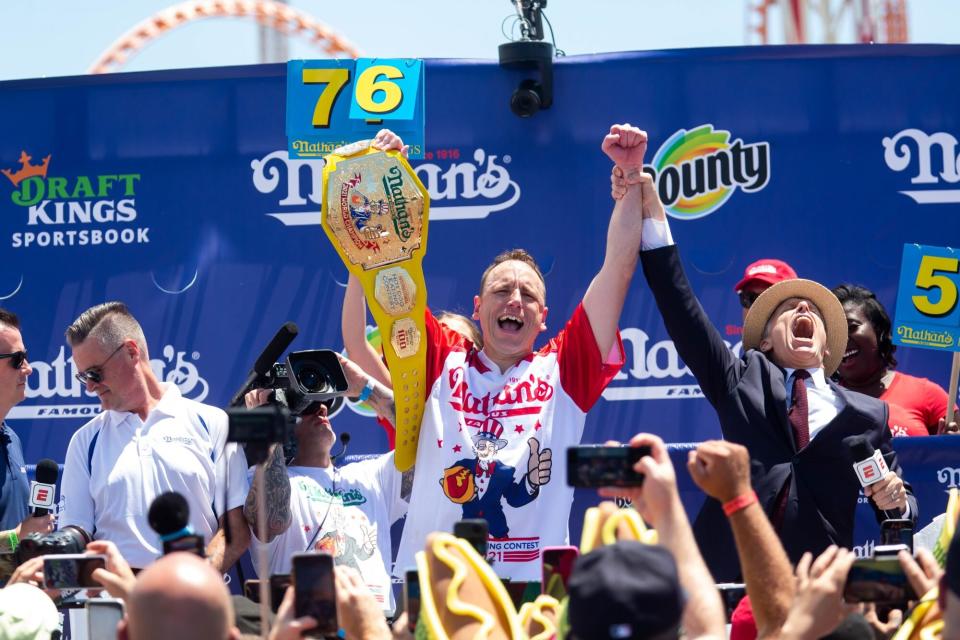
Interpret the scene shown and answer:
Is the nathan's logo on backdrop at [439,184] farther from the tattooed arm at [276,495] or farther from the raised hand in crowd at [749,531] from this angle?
the raised hand in crowd at [749,531]

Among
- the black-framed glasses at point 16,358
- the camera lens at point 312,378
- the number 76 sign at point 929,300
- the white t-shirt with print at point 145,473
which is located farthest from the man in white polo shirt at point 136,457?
the number 76 sign at point 929,300

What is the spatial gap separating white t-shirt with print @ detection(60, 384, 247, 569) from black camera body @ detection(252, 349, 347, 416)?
30 centimetres

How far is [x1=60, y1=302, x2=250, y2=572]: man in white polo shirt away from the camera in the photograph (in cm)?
434

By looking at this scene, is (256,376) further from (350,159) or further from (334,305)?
(334,305)

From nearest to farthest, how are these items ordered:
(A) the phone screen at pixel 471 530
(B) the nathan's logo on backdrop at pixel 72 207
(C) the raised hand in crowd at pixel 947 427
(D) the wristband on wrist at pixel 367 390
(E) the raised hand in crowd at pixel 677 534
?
1. (E) the raised hand in crowd at pixel 677 534
2. (A) the phone screen at pixel 471 530
3. (D) the wristband on wrist at pixel 367 390
4. (C) the raised hand in crowd at pixel 947 427
5. (B) the nathan's logo on backdrop at pixel 72 207

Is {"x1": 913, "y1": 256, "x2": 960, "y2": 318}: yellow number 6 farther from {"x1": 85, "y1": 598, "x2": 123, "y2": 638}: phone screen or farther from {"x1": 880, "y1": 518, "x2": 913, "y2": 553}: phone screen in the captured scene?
{"x1": 85, "y1": 598, "x2": 123, "y2": 638}: phone screen

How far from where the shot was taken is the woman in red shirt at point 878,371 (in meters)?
5.28

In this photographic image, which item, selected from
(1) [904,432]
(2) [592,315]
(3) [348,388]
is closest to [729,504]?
(2) [592,315]

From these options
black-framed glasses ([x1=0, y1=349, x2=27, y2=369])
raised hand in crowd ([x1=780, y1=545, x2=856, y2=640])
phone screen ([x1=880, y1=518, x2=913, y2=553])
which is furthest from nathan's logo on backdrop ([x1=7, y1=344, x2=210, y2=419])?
raised hand in crowd ([x1=780, y1=545, x2=856, y2=640])

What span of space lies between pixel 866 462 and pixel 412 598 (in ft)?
5.34

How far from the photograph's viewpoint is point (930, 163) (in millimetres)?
5879

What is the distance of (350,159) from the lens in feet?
13.8

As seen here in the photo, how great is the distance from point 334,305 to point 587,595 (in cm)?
398

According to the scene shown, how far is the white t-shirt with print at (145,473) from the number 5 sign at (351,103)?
1.25 meters
